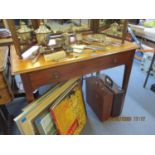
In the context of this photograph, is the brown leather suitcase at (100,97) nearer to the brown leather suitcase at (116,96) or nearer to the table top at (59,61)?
the brown leather suitcase at (116,96)

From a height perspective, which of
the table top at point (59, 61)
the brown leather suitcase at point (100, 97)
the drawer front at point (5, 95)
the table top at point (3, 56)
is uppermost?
the table top at point (59, 61)

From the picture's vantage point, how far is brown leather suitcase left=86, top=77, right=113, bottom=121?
1.34 metres

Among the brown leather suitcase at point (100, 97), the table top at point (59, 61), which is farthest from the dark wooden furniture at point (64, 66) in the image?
the brown leather suitcase at point (100, 97)

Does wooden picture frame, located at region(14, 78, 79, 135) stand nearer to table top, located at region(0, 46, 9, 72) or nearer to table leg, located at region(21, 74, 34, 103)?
table leg, located at region(21, 74, 34, 103)

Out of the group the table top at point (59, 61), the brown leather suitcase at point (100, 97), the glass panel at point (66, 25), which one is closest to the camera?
the table top at point (59, 61)

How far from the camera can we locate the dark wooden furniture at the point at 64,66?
91 centimetres

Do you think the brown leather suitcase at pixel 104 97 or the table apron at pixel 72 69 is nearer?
the table apron at pixel 72 69

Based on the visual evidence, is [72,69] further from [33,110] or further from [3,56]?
[3,56]

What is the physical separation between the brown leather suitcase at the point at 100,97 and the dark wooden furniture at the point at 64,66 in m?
0.29

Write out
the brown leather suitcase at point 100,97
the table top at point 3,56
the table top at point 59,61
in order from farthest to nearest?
the brown leather suitcase at point 100,97
the table top at point 3,56
the table top at point 59,61

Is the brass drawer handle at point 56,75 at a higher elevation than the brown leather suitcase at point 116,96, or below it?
higher

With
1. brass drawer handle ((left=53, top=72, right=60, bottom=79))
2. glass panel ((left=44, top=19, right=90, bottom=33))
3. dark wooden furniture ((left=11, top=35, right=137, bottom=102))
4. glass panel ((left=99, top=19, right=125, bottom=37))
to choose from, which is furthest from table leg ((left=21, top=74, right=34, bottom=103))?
glass panel ((left=99, top=19, right=125, bottom=37))
